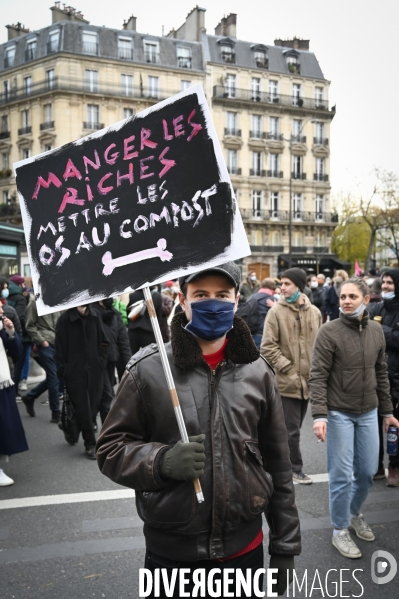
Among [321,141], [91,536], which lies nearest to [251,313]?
[91,536]

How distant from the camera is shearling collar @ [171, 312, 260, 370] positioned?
7.43 ft

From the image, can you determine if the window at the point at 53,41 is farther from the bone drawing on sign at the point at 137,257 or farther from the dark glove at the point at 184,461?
the dark glove at the point at 184,461

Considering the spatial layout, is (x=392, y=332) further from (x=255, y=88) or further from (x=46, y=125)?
(x=255, y=88)

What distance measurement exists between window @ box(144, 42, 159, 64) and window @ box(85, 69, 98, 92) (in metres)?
4.98

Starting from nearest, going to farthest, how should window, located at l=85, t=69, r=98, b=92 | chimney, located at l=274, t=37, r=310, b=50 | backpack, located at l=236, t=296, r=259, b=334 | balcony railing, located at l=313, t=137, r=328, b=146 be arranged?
backpack, located at l=236, t=296, r=259, b=334 → window, located at l=85, t=69, r=98, b=92 → balcony railing, located at l=313, t=137, r=328, b=146 → chimney, located at l=274, t=37, r=310, b=50

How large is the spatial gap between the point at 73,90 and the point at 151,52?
8078mm

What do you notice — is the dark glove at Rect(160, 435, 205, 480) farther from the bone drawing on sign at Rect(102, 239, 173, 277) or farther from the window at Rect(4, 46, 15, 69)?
the window at Rect(4, 46, 15, 69)

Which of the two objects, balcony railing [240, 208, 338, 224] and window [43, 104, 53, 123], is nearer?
window [43, 104, 53, 123]

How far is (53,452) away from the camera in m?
6.65

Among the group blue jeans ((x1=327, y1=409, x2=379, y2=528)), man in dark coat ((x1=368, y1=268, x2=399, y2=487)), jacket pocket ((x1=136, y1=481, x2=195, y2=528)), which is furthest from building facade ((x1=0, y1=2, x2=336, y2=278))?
jacket pocket ((x1=136, y1=481, x2=195, y2=528))

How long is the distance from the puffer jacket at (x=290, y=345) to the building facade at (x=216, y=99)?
41701 mm

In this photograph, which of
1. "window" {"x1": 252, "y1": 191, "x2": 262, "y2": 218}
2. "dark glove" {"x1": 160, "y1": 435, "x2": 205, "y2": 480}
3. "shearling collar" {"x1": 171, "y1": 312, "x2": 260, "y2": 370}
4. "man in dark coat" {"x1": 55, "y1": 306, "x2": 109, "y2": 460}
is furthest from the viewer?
"window" {"x1": 252, "y1": 191, "x2": 262, "y2": 218}

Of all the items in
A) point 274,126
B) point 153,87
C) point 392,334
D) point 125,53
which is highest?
point 125,53

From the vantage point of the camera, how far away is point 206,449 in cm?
222
